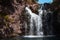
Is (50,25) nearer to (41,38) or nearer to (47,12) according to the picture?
(47,12)

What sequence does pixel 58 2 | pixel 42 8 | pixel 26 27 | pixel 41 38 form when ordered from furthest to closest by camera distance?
pixel 42 8, pixel 26 27, pixel 41 38, pixel 58 2

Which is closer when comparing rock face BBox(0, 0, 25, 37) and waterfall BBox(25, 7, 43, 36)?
rock face BBox(0, 0, 25, 37)

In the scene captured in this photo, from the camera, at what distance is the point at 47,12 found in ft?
61.8

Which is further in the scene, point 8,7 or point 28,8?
point 28,8

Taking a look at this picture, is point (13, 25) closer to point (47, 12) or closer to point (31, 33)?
point (31, 33)

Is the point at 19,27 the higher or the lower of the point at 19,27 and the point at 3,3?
the lower

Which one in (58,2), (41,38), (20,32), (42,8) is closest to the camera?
(58,2)

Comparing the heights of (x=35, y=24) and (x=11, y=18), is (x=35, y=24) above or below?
below

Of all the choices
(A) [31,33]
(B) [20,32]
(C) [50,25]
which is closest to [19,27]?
(B) [20,32]

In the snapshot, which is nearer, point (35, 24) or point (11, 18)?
point (11, 18)

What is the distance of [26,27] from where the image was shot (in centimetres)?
1805

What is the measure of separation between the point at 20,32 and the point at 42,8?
3800 mm

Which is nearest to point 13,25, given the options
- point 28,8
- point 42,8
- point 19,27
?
point 19,27

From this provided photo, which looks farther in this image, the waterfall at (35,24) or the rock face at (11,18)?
the waterfall at (35,24)
